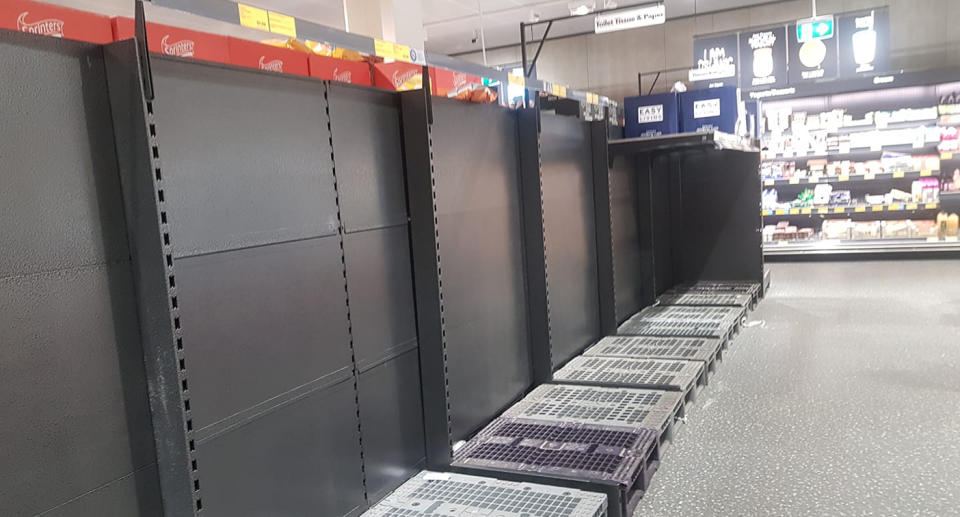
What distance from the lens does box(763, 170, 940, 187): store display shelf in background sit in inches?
318

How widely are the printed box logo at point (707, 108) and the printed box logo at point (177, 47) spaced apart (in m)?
4.00

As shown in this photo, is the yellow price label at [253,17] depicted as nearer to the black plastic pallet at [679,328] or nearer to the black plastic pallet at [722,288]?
the black plastic pallet at [679,328]

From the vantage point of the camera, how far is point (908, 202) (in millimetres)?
8148

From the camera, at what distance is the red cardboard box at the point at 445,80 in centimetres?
267

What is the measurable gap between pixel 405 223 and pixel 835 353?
319 centimetres

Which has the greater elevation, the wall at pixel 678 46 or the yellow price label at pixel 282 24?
the wall at pixel 678 46

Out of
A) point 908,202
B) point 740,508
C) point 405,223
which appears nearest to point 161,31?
point 405,223

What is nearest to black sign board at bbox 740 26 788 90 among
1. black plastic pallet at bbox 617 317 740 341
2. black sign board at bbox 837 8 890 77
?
black sign board at bbox 837 8 890 77

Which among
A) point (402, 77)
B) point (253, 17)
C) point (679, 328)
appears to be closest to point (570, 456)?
point (402, 77)

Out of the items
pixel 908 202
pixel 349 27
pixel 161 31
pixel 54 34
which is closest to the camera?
pixel 54 34

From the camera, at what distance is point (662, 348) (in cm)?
391

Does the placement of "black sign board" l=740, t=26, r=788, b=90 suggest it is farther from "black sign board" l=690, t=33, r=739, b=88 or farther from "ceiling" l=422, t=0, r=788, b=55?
"ceiling" l=422, t=0, r=788, b=55

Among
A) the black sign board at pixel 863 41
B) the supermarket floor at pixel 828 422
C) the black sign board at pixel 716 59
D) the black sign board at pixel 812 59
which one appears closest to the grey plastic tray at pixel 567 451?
the supermarket floor at pixel 828 422

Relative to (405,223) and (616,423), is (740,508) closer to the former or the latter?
(616,423)
